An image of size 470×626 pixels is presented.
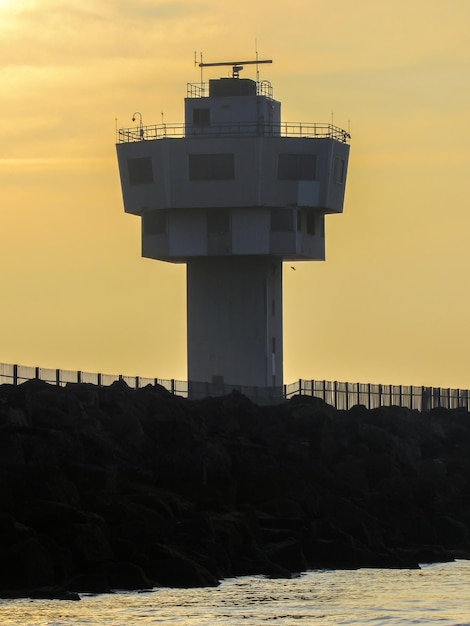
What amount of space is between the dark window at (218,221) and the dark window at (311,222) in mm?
3289

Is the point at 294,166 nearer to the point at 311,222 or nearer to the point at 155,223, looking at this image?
the point at 311,222

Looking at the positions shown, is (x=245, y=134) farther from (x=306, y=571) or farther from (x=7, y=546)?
(x=7, y=546)

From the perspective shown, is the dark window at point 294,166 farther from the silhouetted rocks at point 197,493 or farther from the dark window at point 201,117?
the silhouetted rocks at point 197,493

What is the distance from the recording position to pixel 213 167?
65125mm

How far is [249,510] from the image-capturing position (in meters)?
39.9

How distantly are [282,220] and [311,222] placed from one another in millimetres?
2149

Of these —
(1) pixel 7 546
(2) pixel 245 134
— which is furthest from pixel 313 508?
(2) pixel 245 134

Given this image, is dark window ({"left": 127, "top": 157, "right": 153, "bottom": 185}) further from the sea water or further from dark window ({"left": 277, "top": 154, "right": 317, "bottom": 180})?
the sea water

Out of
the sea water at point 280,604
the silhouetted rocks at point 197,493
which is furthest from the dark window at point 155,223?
the sea water at point 280,604

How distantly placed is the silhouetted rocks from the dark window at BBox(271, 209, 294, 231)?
37.6 feet

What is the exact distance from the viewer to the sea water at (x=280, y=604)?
103 feet

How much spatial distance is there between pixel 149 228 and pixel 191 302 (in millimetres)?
3133

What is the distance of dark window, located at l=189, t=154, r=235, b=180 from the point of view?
65062 mm

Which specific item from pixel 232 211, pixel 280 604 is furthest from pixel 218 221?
pixel 280 604
